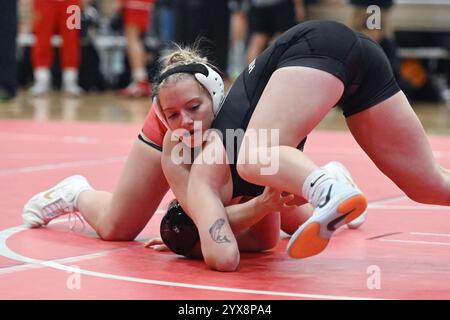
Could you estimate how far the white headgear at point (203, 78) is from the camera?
3.34 m

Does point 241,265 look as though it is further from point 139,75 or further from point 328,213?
point 139,75

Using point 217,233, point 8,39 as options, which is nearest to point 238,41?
point 8,39

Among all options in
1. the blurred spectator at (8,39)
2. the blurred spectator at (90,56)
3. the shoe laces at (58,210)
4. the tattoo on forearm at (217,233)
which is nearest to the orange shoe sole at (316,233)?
the tattoo on forearm at (217,233)

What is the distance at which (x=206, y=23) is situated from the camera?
440 inches

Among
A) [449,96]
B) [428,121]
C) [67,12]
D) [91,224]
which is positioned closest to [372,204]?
[91,224]

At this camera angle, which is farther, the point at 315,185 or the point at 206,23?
the point at 206,23

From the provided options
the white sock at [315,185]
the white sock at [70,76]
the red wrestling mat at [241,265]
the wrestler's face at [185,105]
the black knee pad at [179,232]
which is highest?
the wrestler's face at [185,105]

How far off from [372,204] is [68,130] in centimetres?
372

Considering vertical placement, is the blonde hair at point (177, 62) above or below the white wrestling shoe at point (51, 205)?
above

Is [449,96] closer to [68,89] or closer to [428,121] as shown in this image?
[428,121]

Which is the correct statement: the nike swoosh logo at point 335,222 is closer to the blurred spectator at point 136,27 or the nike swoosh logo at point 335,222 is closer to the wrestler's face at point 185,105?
the wrestler's face at point 185,105

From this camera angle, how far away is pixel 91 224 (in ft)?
12.9

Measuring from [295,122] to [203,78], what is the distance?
40 cm

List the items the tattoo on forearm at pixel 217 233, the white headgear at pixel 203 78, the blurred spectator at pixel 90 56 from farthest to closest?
the blurred spectator at pixel 90 56 < the white headgear at pixel 203 78 < the tattoo on forearm at pixel 217 233
